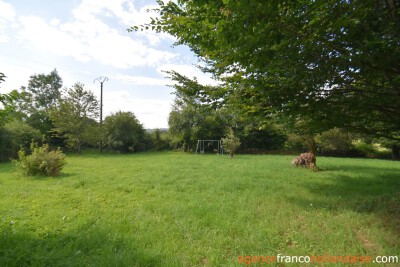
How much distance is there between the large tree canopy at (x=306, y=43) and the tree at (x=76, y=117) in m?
21.5

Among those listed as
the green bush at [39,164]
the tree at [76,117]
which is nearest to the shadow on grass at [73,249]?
the green bush at [39,164]

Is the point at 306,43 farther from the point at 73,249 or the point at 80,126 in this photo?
the point at 80,126

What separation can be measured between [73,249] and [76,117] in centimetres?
2202

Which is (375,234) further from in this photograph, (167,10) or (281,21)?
(167,10)

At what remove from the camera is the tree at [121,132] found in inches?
995

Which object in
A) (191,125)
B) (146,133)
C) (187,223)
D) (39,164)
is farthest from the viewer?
(146,133)

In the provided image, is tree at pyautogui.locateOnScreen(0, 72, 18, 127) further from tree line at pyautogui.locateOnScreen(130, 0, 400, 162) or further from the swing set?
the swing set

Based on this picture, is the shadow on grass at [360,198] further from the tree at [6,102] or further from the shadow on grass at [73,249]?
the tree at [6,102]

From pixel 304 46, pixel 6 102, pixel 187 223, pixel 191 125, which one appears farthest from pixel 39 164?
pixel 191 125

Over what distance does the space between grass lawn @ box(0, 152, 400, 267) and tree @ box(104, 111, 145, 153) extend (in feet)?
61.7

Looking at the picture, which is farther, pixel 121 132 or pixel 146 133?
pixel 146 133

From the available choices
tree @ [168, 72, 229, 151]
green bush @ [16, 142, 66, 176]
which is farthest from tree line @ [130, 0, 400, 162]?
tree @ [168, 72, 229, 151]

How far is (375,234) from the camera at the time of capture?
358 centimetres

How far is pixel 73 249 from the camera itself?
319 centimetres
